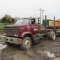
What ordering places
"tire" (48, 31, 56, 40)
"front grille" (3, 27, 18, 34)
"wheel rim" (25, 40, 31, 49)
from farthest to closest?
"tire" (48, 31, 56, 40), "wheel rim" (25, 40, 31, 49), "front grille" (3, 27, 18, 34)

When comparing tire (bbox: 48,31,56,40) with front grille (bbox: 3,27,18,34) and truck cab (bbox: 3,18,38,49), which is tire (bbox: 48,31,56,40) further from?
front grille (bbox: 3,27,18,34)

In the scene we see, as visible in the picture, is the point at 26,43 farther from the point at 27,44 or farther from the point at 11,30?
the point at 11,30

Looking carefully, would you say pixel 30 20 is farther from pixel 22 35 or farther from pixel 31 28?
pixel 22 35

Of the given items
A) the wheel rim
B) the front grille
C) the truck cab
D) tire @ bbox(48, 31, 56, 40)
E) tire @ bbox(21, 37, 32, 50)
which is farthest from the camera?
tire @ bbox(48, 31, 56, 40)

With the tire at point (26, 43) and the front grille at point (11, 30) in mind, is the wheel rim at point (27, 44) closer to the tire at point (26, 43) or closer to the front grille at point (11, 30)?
the tire at point (26, 43)

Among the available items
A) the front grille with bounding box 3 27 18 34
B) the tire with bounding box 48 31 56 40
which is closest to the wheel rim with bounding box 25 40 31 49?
the front grille with bounding box 3 27 18 34

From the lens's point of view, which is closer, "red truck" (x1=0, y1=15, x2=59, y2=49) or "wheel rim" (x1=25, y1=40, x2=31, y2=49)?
"red truck" (x1=0, y1=15, x2=59, y2=49)

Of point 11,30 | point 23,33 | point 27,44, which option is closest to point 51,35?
point 27,44

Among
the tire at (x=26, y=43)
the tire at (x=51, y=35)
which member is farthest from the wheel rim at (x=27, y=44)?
the tire at (x=51, y=35)

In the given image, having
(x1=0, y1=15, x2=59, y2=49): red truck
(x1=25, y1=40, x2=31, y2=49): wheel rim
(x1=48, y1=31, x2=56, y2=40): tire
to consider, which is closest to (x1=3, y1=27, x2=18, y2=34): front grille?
(x1=0, y1=15, x2=59, y2=49): red truck

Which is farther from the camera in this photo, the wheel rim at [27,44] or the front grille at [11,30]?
the wheel rim at [27,44]

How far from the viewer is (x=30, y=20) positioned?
14.5m

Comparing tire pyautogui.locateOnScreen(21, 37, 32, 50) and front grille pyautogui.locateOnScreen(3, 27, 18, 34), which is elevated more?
front grille pyautogui.locateOnScreen(3, 27, 18, 34)

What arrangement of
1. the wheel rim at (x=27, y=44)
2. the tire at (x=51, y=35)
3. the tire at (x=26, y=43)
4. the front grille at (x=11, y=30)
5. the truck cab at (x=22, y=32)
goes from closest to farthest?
the truck cab at (x=22, y=32), the front grille at (x=11, y=30), the tire at (x=26, y=43), the wheel rim at (x=27, y=44), the tire at (x=51, y=35)
